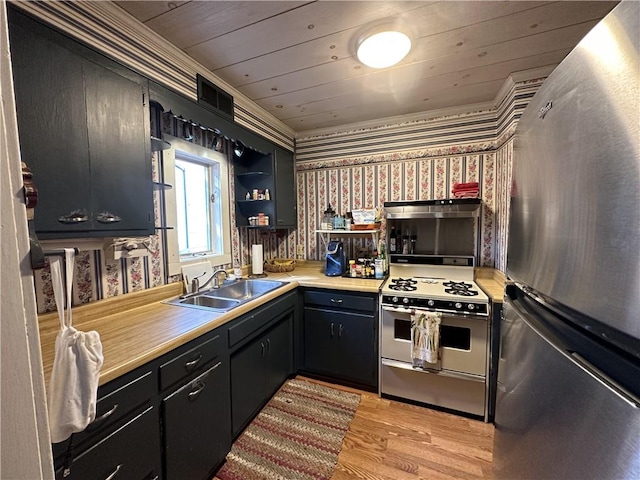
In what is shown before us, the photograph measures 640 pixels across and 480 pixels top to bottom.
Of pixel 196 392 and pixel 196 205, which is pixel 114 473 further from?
pixel 196 205

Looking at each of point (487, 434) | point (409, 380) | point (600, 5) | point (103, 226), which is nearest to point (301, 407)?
point (409, 380)

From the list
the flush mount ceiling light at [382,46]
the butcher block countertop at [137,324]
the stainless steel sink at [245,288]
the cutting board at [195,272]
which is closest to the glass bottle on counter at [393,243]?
the stainless steel sink at [245,288]

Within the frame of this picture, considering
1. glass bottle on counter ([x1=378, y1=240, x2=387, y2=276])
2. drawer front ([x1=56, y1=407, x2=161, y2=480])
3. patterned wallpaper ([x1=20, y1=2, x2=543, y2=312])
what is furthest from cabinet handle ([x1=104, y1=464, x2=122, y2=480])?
glass bottle on counter ([x1=378, y1=240, x2=387, y2=276])

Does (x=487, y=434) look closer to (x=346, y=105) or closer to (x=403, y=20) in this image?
(x=403, y=20)

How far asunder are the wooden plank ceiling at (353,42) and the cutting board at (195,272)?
1.39 m

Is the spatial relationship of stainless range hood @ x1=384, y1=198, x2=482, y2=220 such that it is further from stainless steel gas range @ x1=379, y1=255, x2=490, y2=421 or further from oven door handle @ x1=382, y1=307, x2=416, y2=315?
oven door handle @ x1=382, y1=307, x2=416, y2=315

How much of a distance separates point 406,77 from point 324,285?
168 centimetres

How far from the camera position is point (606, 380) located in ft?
1.53

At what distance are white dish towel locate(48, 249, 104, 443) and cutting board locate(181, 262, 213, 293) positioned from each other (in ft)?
3.90

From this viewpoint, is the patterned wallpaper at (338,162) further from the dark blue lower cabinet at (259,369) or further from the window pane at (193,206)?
the dark blue lower cabinet at (259,369)

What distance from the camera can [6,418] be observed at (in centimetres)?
31

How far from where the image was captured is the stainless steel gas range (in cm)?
177

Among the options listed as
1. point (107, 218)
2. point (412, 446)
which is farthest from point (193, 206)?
point (412, 446)

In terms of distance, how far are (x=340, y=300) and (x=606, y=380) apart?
1.73m
